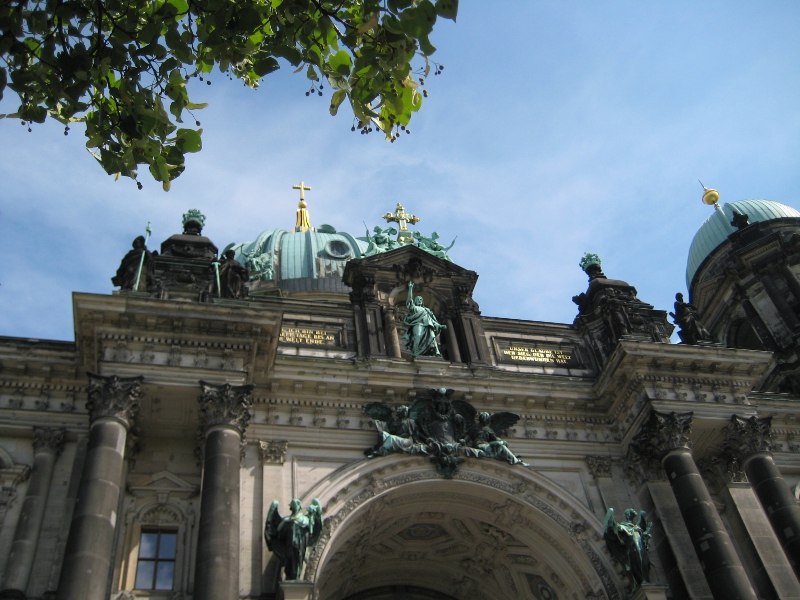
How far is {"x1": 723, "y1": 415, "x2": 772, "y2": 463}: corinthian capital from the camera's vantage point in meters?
19.8

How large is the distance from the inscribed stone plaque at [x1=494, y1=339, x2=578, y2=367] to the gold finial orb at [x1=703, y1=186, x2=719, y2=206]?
1603cm

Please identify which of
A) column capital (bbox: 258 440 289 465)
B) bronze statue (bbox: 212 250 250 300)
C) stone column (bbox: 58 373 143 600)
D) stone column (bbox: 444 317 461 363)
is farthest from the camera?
stone column (bbox: 444 317 461 363)

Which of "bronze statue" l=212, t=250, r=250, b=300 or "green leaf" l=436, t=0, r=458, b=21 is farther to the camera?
"bronze statue" l=212, t=250, r=250, b=300

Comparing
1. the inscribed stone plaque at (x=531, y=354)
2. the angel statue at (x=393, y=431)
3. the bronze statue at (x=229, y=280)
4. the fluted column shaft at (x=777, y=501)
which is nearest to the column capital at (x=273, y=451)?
the angel statue at (x=393, y=431)

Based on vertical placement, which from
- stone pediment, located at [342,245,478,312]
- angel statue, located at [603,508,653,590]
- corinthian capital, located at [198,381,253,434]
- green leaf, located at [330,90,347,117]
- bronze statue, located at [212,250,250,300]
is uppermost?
stone pediment, located at [342,245,478,312]

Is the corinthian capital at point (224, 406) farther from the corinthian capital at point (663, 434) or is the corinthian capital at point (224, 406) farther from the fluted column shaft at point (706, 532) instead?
the fluted column shaft at point (706, 532)

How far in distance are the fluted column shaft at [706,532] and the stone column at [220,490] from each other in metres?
8.96

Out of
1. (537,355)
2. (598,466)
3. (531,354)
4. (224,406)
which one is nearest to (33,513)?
(224,406)

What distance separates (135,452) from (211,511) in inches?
117

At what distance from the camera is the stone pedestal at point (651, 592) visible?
1680 cm

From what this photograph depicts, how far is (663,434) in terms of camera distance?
63.1 feet

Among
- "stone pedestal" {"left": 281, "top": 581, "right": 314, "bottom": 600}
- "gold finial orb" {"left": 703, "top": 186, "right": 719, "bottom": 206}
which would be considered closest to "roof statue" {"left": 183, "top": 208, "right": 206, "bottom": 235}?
"stone pedestal" {"left": 281, "top": 581, "right": 314, "bottom": 600}

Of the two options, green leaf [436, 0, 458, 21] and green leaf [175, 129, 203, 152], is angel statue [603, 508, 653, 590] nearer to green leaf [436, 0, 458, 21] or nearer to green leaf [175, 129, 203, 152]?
green leaf [175, 129, 203, 152]

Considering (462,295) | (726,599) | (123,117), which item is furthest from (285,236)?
(123,117)
